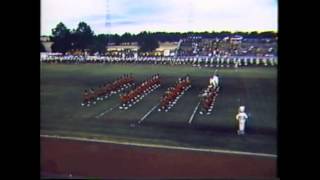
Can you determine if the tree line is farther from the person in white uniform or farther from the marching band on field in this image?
the person in white uniform

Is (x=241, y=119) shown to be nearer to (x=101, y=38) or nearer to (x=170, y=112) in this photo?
(x=170, y=112)

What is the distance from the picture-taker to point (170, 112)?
7.09ft

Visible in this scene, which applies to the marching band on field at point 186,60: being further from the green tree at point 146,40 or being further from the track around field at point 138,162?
the track around field at point 138,162

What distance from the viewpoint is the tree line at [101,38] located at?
7.05 ft

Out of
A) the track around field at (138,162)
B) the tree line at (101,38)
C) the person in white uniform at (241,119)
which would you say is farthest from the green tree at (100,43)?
the person in white uniform at (241,119)

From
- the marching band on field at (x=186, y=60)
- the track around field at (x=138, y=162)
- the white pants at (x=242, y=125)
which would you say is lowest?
the track around field at (x=138, y=162)

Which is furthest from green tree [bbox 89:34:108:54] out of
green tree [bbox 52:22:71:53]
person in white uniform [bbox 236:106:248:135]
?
person in white uniform [bbox 236:106:248:135]

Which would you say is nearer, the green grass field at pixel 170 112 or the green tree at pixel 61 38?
the green grass field at pixel 170 112

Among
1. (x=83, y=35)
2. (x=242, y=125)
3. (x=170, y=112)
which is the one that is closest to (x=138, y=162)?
(x=170, y=112)

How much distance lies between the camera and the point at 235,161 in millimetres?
2080

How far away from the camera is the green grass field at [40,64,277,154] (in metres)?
2.08

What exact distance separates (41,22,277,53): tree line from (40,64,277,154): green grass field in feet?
0.28

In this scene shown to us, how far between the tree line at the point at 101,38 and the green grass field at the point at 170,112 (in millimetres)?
86
